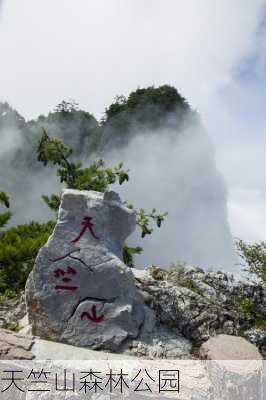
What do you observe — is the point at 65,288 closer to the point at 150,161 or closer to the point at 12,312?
the point at 12,312

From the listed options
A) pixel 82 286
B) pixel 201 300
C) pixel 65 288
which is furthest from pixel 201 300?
pixel 65 288

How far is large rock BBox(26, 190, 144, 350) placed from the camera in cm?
798

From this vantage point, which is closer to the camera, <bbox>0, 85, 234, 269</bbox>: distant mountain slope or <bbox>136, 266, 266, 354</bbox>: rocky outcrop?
<bbox>136, 266, 266, 354</bbox>: rocky outcrop

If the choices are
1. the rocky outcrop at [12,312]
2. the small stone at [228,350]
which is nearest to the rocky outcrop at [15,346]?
the rocky outcrop at [12,312]

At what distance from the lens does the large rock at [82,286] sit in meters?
7.98

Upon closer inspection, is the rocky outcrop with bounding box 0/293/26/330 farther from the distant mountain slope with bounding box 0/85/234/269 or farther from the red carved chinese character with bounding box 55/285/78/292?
the distant mountain slope with bounding box 0/85/234/269

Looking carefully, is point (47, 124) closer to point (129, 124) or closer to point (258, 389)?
point (129, 124)

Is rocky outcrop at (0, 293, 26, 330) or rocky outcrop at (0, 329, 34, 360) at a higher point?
rocky outcrop at (0, 293, 26, 330)

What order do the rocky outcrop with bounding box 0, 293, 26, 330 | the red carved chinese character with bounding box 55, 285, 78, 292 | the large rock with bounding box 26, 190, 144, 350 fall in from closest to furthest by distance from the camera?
1. the large rock with bounding box 26, 190, 144, 350
2. the red carved chinese character with bounding box 55, 285, 78, 292
3. the rocky outcrop with bounding box 0, 293, 26, 330

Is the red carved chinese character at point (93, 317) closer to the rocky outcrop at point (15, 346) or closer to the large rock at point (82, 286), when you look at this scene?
the large rock at point (82, 286)


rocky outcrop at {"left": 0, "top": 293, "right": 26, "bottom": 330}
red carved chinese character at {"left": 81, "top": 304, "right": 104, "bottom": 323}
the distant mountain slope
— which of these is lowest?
red carved chinese character at {"left": 81, "top": 304, "right": 104, "bottom": 323}

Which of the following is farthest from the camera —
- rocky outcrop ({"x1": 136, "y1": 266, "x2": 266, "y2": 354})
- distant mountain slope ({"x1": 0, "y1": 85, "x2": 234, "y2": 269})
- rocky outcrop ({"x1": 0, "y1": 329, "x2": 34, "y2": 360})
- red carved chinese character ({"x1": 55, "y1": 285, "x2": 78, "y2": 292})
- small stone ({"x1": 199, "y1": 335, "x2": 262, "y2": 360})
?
distant mountain slope ({"x1": 0, "y1": 85, "x2": 234, "y2": 269})

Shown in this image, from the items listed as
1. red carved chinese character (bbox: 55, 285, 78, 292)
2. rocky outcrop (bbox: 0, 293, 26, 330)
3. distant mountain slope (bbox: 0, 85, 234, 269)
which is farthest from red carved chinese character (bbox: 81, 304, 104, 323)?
distant mountain slope (bbox: 0, 85, 234, 269)

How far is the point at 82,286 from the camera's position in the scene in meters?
8.15
